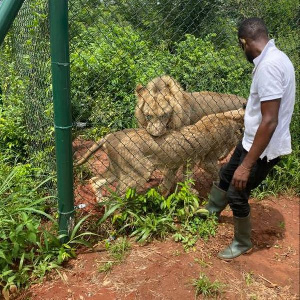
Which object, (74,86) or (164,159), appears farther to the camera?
(74,86)

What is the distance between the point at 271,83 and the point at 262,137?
1.36ft

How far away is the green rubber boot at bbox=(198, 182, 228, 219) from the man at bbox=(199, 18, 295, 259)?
1.44 feet

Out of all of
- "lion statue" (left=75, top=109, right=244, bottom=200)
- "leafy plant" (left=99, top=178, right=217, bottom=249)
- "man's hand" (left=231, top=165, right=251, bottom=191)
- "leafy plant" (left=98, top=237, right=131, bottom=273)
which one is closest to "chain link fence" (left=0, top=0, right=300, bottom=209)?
"lion statue" (left=75, top=109, right=244, bottom=200)

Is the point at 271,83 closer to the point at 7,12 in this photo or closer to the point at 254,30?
the point at 254,30

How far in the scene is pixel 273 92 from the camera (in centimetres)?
267

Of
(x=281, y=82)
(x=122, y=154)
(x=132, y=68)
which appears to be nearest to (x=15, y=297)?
(x=122, y=154)

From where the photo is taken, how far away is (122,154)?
423 cm

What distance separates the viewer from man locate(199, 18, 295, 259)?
2.71 metres

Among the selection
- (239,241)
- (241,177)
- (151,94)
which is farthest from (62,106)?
(151,94)

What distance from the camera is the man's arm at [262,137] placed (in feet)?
8.89

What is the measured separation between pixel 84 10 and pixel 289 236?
316cm

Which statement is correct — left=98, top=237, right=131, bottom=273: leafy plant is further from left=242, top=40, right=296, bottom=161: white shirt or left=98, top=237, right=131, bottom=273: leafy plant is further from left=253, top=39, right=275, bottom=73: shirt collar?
left=253, top=39, right=275, bottom=73: shirt collar

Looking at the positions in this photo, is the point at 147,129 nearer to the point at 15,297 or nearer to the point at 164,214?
the point at 164,214

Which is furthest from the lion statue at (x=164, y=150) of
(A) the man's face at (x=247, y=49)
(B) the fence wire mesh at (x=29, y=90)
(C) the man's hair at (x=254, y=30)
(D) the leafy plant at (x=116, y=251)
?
(C) the man's hair at (x=254, y=30)
